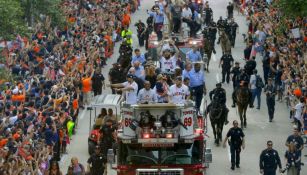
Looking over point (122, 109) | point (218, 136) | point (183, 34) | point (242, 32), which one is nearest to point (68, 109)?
point (218, 136)

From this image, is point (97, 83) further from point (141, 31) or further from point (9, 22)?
point (141, 31)

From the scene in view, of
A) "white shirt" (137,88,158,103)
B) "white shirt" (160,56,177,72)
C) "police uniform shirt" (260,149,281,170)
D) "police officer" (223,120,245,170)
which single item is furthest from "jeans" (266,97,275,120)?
"white shirt" (137,88,158,103)

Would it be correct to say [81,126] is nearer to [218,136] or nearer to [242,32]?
[218,136]

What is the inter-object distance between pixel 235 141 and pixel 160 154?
19.4 ft

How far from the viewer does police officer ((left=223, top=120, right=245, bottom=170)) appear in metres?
34.3

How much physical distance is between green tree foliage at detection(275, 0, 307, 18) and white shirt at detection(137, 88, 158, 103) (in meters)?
14.2

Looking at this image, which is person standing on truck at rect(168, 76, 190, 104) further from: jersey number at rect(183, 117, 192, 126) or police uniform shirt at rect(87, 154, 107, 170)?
jersey number at rect(183, 117, 192, 126)

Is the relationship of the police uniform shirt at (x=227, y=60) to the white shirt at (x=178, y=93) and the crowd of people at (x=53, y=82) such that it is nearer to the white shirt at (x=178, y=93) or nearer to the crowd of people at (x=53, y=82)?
the crowd of people at (x=53, y=82)

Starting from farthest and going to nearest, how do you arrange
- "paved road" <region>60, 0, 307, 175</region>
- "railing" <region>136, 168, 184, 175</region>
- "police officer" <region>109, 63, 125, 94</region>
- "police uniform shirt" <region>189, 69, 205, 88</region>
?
"police officer" <region>109, 63, 125, 94</region>, "police uniform shirt" <region>189, 69, 205, 88</region>, "paved road" <region>60, 0, 307, 175</region>, "railing" <region>136, 168, 184, 175</region>

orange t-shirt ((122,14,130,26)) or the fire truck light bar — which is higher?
orange t-shirt ((122,14,130,26))

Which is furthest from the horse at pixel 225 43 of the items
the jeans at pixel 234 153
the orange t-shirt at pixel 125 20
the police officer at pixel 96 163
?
the police officer at pixel 96 163

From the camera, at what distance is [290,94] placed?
135 ft

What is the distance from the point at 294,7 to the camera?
46500 millimetres

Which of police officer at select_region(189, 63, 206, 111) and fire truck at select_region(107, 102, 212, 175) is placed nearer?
fire truck at select_region(107, 102, 212, 175)
